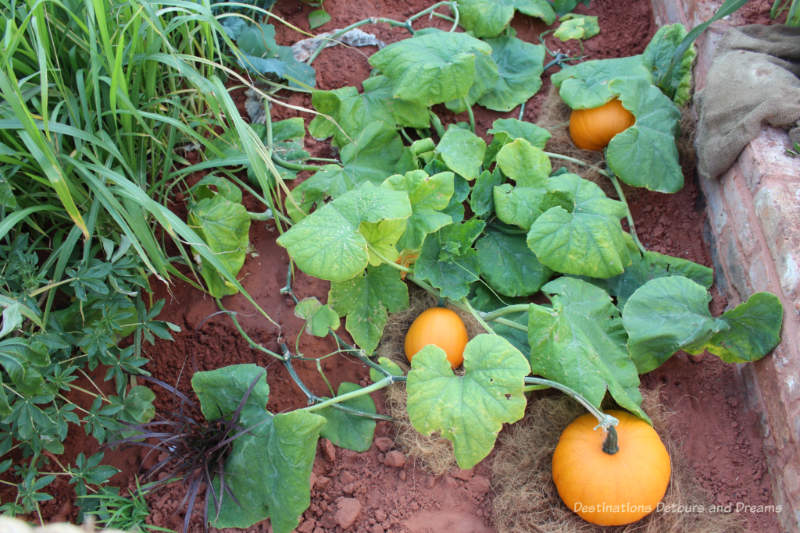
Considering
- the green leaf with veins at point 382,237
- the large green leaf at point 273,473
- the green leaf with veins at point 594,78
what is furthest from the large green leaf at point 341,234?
the green leaf with veins at point 594,78

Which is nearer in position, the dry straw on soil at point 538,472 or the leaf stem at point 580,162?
the dry straw on soil at point 538,472

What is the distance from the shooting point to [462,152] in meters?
2.11

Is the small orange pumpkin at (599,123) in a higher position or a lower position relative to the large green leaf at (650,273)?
higher

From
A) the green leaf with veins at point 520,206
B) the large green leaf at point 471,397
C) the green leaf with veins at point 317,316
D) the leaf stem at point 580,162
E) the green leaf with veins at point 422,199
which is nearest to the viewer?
the large green leaf at point 471,397

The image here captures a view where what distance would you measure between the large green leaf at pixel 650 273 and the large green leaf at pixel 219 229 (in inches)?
46.8

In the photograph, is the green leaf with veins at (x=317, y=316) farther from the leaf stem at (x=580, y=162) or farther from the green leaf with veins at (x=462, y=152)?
the leaf stem at (x=580, y=162)

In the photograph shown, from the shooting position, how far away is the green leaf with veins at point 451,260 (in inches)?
74.8

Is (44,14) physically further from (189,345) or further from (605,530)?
(605,530)

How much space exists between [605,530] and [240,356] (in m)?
1.18

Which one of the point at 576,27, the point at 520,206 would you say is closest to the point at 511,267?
the point at 520,206

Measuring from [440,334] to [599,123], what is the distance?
1127 mm

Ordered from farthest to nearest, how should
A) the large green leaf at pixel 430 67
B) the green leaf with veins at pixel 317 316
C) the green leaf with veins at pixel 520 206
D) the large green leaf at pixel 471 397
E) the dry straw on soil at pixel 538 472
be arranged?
the large green leaf at pixel 430 67, the green leaf with veins at pixel 520 206, the green leaf with veins at pixel 317 316, the dry straw on soil at pixel 538 472, the large green leaf at pixel 471 397

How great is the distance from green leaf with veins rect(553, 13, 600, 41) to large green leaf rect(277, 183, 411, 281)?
4.67ft

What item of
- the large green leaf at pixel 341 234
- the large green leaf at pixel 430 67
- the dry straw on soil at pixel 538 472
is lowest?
the dry straw on soil at pixel 538 472
